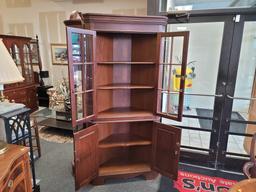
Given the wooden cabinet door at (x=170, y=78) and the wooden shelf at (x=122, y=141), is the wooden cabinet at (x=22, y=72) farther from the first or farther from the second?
the wooden cabinet door at (x=170, y=78)

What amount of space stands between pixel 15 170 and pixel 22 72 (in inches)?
151

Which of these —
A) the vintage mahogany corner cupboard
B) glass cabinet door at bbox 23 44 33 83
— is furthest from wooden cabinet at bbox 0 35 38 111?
the vintage mahogany corner cupboard

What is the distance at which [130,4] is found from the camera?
15.2 feet

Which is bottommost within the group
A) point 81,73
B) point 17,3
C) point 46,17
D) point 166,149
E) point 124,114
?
point 166,149

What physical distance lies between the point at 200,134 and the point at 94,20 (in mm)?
2266

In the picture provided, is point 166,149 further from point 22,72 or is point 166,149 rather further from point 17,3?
point 17,3

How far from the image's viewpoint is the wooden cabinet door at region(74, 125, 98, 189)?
1915mm

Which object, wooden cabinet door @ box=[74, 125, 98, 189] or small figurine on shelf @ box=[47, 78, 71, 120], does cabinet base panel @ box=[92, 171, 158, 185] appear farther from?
small figurine on shelf @ box=[47, 78, 71, 120]

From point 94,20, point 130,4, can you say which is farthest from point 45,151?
point 130,4

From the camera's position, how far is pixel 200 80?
2707 millimetres

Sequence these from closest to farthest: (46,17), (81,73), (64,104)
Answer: (81,73) → (64,104) → (46,17)

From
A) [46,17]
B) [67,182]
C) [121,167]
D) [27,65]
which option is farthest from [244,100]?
[46,17]

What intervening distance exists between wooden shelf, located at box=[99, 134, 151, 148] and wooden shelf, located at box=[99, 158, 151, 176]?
327 mm

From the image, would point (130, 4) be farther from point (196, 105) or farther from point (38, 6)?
point (196, 105)
